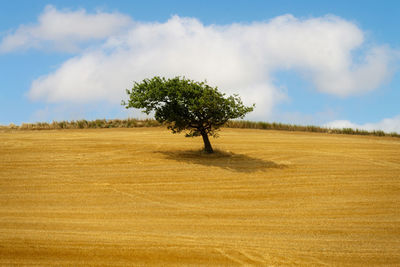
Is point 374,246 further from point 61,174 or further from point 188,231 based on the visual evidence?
point 61,174

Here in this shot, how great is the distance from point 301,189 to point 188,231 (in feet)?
18.2

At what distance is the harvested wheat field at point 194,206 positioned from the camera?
8.85 meters

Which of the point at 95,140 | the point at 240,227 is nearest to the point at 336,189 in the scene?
the point at 240,227

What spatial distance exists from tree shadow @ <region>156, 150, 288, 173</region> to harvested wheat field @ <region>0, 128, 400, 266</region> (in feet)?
0.17

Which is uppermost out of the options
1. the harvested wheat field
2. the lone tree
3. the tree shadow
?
the lone tree

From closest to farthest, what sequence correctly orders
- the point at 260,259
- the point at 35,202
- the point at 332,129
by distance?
the point at 260,259 < the point at 35,202 < the point at 332,129

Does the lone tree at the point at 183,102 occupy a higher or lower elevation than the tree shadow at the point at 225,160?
higher

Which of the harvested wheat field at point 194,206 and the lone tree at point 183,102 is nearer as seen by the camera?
the harvested wheat field at point 194,206

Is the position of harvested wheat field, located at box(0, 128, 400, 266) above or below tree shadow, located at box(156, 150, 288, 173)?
below

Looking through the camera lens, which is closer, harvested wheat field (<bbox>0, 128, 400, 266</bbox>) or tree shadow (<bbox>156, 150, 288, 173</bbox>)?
harvested wheat field (<bbox>0, 128, 400, 266</bbox>)

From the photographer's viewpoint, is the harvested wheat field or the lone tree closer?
the harvested wheat field

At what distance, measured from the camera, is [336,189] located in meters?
13.9

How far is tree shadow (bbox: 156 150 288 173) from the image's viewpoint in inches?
649

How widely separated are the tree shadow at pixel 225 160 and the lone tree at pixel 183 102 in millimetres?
1435
